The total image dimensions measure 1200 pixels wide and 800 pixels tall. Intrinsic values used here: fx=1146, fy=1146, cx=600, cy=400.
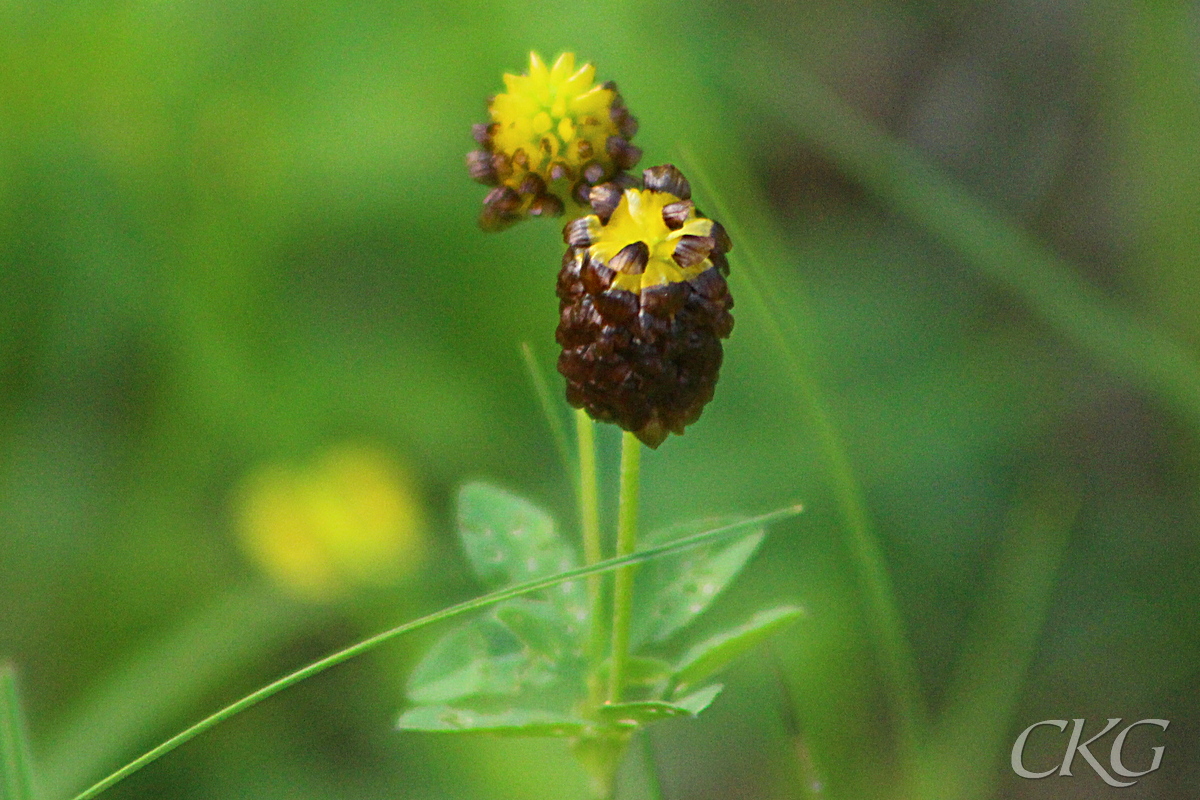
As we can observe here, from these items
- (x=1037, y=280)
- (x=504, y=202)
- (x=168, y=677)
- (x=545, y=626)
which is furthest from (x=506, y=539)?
(x=1037, y=280)

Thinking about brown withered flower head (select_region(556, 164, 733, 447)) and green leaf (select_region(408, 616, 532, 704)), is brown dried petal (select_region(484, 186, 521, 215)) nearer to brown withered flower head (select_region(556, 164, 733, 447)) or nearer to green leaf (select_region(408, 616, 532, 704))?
brown withered flower head (select_region(556, 164, 733, 447))

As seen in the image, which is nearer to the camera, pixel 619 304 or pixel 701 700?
pixel 619 304

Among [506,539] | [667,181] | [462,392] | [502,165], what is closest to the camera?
[667,181]

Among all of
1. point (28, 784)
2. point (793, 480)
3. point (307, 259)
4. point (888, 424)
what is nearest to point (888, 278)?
point (888, 424)

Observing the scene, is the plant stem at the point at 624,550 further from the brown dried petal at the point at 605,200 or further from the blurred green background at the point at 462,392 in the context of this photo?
the blurred green background at the point at 462,392

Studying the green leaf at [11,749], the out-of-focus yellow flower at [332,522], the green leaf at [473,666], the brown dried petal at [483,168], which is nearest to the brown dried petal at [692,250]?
the brown dried petal at [483,168]

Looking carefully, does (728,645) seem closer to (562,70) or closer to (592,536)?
(592,536)

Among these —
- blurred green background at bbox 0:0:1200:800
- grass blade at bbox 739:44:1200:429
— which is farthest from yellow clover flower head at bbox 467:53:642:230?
grass blade at bbox 739:44:1200:429
